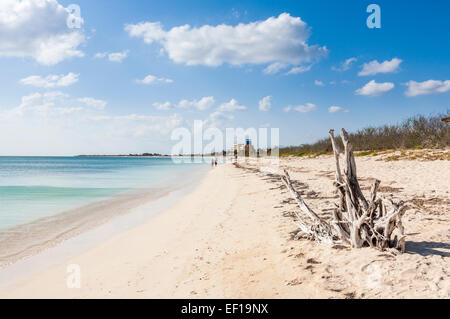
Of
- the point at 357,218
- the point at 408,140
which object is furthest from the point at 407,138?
the point at 357,218

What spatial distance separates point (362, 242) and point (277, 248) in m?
1.59

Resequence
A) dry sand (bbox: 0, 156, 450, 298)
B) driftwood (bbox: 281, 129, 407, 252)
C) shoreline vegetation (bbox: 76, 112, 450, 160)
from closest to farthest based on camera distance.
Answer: dry sand (bbox: 0, 156, 450, 298)
driftwood (bbox: 281, 129, 407, 252)
shoreline vegetation (bbox: 76, 112, 450, 160)

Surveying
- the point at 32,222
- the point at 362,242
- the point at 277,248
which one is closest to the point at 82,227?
the point at 32,222

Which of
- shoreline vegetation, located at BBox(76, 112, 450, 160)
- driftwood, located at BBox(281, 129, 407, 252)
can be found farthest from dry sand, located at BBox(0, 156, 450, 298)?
shoreline vegetation, located at BBox(76, 112, 450, 160)

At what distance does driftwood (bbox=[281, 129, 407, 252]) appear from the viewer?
437 cm

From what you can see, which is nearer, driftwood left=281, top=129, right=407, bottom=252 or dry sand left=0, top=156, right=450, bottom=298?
dry sand left=0, top=156, right=450, bottom=298

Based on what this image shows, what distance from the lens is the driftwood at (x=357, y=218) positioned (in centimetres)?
437

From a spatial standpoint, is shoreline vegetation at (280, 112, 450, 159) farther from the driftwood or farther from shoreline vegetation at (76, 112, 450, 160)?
the driftwood

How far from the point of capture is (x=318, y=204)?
366 inches

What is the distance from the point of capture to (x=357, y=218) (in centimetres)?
479

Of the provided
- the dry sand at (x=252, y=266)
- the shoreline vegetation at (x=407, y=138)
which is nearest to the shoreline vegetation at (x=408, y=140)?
the shoreline vegetation at (x=407, y=138)

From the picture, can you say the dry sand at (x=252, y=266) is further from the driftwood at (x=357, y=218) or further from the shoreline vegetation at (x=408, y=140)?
the shoreline vegetation at (x=408, y=140)

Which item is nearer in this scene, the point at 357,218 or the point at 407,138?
the point at 357,218

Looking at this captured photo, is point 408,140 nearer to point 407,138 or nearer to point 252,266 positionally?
point 407,138
